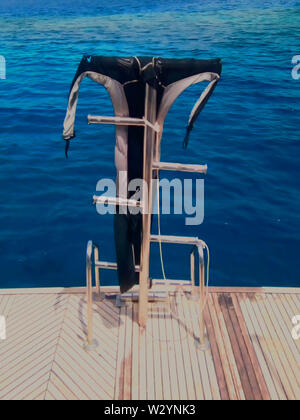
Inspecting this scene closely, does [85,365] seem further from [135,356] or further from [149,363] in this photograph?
[149,363]

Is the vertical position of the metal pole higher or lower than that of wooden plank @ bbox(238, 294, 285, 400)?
higher

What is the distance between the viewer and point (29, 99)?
16406 mm

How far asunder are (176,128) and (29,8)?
27.3 m

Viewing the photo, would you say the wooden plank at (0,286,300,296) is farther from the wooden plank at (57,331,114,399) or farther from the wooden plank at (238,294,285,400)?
the wooden plank at (57,331,114,399)

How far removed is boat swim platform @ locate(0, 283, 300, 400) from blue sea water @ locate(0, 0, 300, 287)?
213 cm

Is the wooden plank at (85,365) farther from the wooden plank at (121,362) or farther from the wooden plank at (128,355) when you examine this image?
the wooden plank at (128,355)

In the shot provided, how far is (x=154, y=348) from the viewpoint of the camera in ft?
17.5

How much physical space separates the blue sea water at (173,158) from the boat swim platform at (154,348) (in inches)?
83.7

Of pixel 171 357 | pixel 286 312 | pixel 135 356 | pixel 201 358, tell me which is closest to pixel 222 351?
pixel 201 358

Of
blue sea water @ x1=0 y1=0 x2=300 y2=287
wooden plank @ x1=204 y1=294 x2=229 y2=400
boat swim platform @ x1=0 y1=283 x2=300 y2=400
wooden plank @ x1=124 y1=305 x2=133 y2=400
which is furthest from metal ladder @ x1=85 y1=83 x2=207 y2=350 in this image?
blue sea water @ x1=0 y1=0 x2=300 y2=287

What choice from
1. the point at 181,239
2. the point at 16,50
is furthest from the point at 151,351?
the point at 16,50

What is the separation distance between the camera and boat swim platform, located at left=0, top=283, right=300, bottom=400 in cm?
483

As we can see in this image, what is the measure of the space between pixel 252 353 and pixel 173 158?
24.2 feet

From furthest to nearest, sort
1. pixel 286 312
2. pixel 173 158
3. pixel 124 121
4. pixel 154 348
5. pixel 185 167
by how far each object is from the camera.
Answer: pixel 173 158, pixel 286 312, pixel 154 348, pixel 124 121, pixel 185 167
